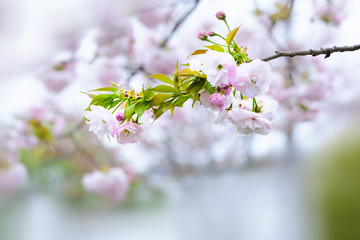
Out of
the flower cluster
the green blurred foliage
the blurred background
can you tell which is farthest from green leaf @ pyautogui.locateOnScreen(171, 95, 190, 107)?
the green blurred foliage

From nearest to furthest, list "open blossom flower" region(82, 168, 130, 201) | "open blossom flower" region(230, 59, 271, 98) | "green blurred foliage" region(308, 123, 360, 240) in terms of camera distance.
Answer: "open blossom flower" region(230, 59, 271, 98), "open blossom flower" region(82, 168, 130, 201), "green blurred foliage" region(308, 123, 360, 240)

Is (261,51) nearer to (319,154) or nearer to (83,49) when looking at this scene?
(319,154)

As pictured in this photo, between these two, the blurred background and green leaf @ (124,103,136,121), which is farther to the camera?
the blurred background

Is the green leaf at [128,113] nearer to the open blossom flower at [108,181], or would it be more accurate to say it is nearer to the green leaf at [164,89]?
the green leaf at [164,89]

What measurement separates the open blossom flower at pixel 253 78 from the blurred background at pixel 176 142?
659mm

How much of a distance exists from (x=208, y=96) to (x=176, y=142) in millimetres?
1093

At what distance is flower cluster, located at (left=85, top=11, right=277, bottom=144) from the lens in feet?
1.23

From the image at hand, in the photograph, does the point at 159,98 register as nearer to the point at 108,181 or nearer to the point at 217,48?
the point at 217,48

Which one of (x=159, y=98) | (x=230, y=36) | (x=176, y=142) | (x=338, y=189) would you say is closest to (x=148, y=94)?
(x=159, y=98)

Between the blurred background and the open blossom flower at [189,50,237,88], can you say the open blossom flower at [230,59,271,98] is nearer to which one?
the open blossom flower at [189,50,237,88]

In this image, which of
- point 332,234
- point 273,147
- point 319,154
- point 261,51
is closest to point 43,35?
point 261,51

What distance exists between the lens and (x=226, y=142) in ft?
4.89

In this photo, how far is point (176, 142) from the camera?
1506mm

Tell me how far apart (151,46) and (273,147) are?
742 millimetres
